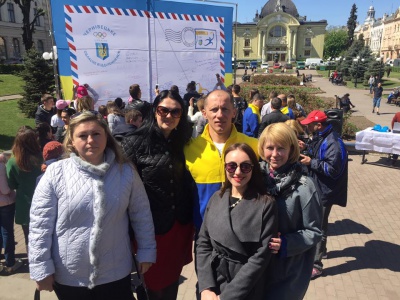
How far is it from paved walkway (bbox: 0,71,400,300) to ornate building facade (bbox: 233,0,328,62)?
86871mm

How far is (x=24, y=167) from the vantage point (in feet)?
12.0

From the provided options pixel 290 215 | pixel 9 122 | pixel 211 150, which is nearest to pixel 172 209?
pixel 211 150

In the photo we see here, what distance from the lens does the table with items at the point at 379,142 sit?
8195 millimetres

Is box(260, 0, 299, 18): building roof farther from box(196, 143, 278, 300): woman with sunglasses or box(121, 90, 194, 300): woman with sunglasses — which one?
box(196, 143, 278, 300): woman with sunglasses

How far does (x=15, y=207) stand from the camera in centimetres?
390

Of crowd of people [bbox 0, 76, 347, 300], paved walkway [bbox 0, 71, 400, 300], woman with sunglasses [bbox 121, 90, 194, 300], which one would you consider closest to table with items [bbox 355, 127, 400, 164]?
paved walkway [bbox 0, 71, 400, 300]

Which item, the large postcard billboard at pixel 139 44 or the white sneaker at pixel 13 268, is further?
the large postcard billboard at pixel 139 44

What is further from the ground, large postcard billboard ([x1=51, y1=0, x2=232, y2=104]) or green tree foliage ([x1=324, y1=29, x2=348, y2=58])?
green tree foliage ([x1=324, y1=29, x2=348, y2=58])

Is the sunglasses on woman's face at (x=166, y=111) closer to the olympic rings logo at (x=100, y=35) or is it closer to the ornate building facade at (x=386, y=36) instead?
the olympic rings logo at (x=100, y=35)

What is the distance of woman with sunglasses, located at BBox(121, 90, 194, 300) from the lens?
2.33m

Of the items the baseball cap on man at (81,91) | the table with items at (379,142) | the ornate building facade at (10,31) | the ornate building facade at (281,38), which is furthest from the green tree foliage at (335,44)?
the baseball cap on man at (81,91)

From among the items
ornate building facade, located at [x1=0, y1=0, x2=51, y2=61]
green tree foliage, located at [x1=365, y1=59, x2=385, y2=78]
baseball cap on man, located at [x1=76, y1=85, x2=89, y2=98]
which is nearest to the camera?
baseball cap on man, located at [x1=76, y1=85, x2=89, y2=98]

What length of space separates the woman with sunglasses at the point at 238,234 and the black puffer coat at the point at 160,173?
396 millimetres

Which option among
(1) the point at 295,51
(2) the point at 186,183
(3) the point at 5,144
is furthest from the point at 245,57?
(2) the point at 186,183
